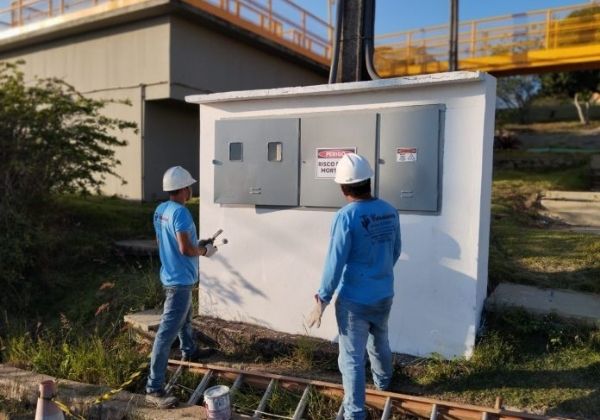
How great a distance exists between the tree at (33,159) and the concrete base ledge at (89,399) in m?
2.05

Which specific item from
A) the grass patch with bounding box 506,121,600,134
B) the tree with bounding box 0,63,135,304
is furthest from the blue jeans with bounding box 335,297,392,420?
the grass patch with bounding box 506,121,600,134

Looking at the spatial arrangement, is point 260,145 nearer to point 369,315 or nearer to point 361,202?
point 361,202

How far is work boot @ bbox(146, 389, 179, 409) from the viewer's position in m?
3.72

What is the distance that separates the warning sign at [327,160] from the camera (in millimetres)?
4281

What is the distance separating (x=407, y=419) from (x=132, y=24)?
11.9 metres

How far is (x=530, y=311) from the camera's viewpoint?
13.7 feet

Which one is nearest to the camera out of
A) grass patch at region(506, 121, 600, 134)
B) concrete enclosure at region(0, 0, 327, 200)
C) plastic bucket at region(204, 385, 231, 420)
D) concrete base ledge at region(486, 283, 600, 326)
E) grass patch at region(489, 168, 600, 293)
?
plastic bucket at region(204, 385, 231, 420)

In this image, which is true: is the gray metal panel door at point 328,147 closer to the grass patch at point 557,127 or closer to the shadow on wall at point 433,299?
the shadow on wall at point 433,299

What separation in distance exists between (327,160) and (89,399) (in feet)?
8.82

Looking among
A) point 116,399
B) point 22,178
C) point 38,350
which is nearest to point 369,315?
point 116,399

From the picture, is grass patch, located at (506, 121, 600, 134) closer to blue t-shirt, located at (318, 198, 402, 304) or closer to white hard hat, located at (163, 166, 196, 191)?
blue t-shirt, located at (318, 198, 402, 304)

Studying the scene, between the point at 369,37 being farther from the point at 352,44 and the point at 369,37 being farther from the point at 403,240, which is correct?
the point at 403,240

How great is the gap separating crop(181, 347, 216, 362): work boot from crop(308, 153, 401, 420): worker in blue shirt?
1608mm

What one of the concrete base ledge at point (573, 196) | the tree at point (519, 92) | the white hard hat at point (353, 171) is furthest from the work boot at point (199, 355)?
the tree at point (519, 92)
